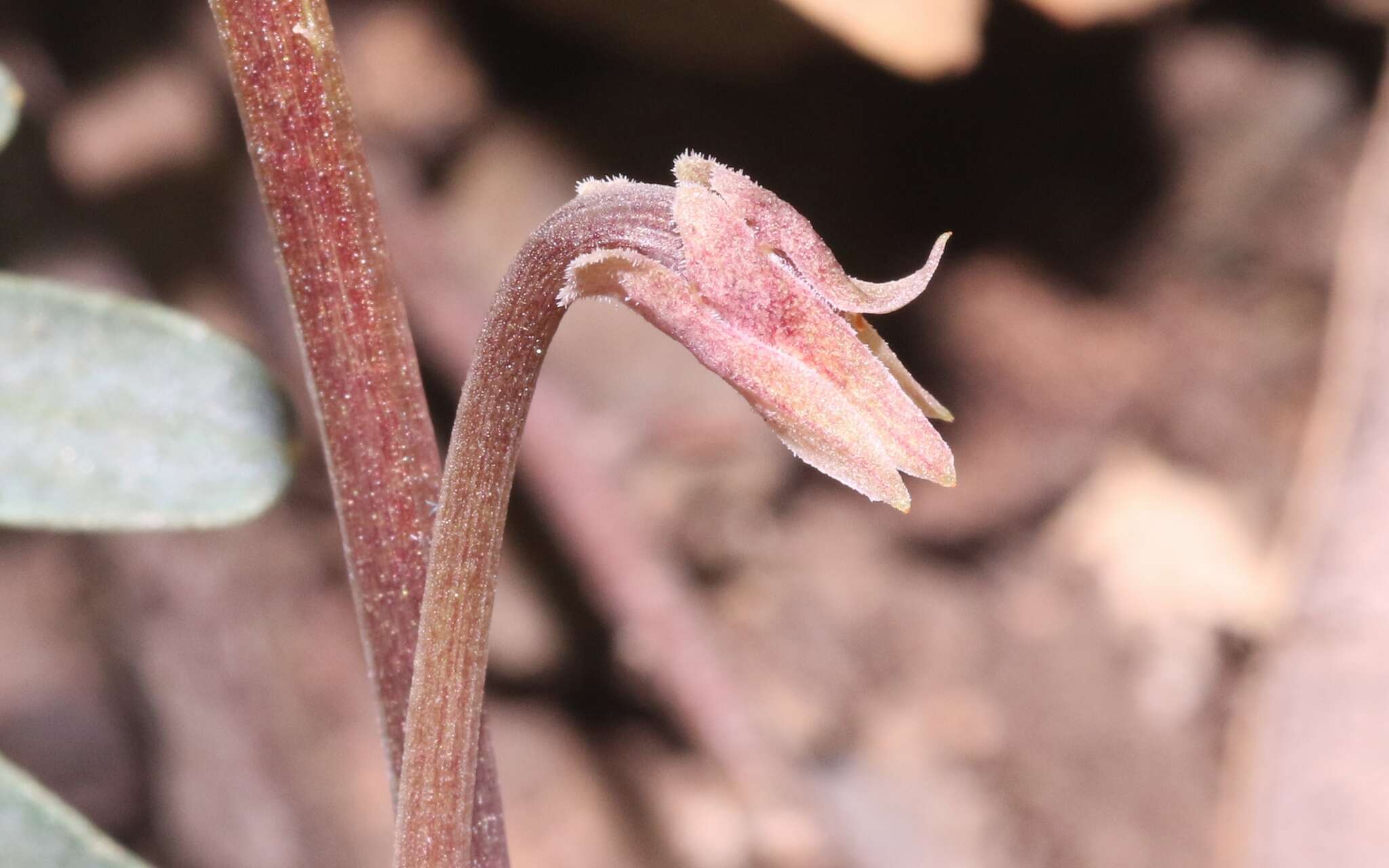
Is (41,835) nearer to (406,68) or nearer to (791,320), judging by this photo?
(791,320)

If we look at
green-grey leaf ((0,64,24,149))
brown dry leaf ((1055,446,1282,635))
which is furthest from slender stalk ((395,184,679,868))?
brown dry leaf ((1055,446,1282,635))

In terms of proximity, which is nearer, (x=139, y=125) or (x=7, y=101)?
(x=7, y=101)

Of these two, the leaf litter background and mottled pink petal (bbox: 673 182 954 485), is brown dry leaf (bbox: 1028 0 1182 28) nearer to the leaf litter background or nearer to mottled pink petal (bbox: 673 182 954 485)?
the leaf litter background

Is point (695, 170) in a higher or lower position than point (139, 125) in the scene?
lower

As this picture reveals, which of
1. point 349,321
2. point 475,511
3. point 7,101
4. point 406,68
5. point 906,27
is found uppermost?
point 406,68

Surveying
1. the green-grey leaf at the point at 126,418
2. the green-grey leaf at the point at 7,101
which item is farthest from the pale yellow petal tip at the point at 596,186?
the green-grey leaf at the point at 7,101

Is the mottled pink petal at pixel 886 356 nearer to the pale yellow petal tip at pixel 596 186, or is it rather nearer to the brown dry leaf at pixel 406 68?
the pale yellow petal tip at pixel 596 186

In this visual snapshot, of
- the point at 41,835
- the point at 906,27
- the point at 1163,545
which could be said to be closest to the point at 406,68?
the point at 906,27
